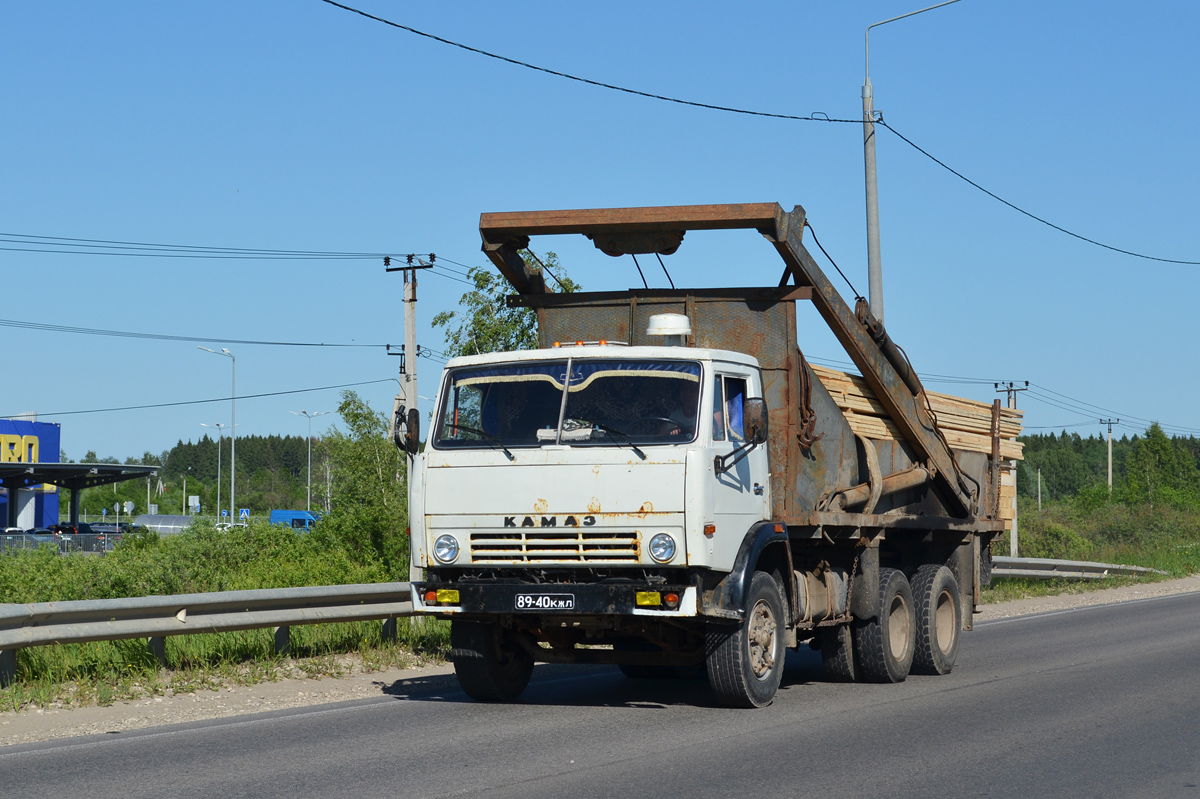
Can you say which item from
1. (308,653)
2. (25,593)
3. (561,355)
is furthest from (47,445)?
(561,355)

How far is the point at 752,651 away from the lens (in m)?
9.42

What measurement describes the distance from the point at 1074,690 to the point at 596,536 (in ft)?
15.5

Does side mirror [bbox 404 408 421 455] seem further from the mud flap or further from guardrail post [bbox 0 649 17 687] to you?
the mud flap

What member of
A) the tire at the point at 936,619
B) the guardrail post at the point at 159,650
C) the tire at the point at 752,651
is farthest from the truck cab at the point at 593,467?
the tire at the point at 936,619

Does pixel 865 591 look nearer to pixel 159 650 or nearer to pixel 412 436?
pixel 412 436

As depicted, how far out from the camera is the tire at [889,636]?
450 inches

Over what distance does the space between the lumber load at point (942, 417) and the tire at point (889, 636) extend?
143 centimetres

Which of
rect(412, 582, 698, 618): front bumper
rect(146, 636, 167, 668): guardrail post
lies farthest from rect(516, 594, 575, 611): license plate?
rect(146, 636, 167, 668): guardrail post

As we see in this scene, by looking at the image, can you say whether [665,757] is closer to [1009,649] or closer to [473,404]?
[473,404]

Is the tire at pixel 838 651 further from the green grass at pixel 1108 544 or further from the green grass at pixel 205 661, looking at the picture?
the green grass at pixel 1108 544

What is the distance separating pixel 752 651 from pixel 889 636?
109 inches

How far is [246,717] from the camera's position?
9.27 metres

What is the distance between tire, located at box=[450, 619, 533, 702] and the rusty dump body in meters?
2.37

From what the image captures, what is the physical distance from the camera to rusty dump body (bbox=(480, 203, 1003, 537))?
32.9 ft
